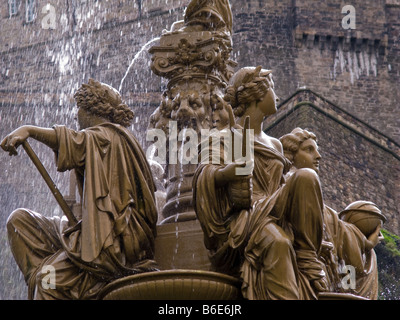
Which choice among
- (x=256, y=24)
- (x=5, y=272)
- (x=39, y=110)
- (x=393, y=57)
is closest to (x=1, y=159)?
(x=39, y=110)

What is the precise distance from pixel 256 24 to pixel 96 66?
8242mm

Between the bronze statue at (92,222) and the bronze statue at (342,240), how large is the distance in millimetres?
1146

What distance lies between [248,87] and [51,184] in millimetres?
1563

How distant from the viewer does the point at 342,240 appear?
9.50m

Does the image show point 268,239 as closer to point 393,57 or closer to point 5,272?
point 5,272

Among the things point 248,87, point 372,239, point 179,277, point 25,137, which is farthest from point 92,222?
point 372,239

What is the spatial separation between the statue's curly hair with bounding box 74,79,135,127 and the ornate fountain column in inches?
26.2

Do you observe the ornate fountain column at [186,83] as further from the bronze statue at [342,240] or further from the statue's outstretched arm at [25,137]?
the statue's outstretched arm at [25,137]

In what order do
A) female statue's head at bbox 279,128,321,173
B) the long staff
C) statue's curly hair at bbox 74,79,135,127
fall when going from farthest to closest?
female statue's head at bbox 279,128,321,173 < statue's curly hair at bbox 74,79,135,127 < the long staff

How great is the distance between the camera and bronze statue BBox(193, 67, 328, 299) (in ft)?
27.1

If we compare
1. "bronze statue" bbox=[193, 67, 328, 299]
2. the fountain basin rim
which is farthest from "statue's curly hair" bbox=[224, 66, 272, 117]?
the fountain basin rim

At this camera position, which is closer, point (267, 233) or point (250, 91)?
point (267, 233)

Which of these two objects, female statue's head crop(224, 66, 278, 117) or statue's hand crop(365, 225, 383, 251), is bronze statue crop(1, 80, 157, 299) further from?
statue's hand crop(365, 225, 383, 251)

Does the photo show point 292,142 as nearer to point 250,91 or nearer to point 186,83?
point 250,91
